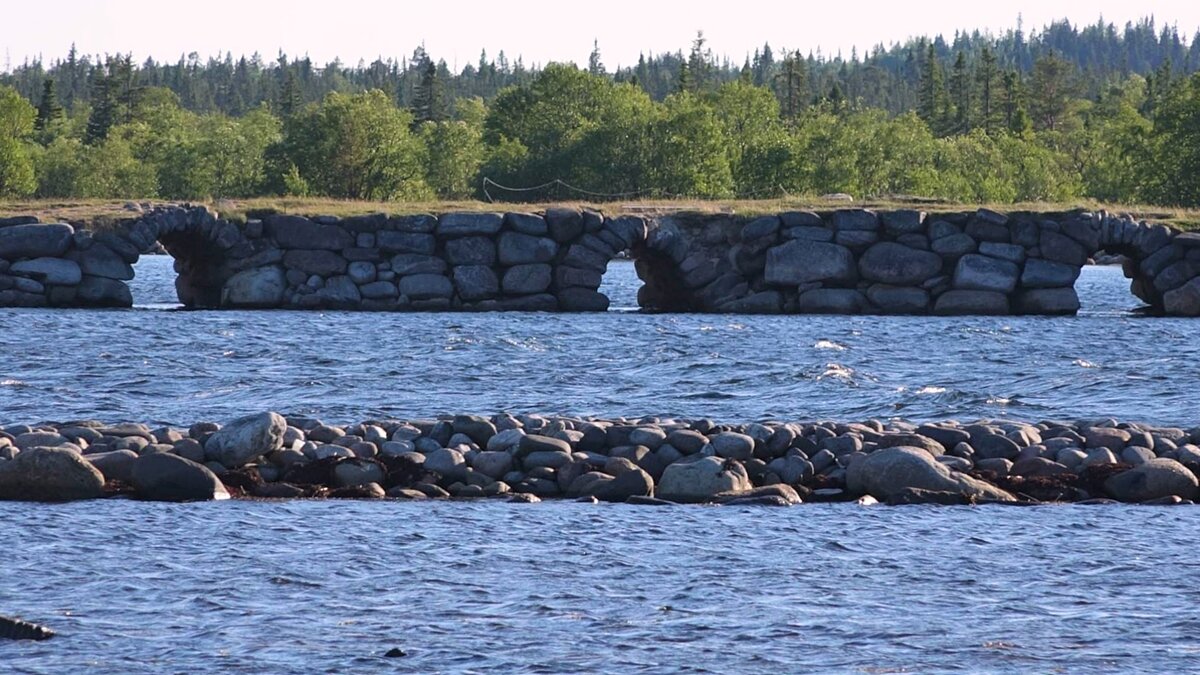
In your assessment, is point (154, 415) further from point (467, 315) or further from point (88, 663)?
point (467, 315)

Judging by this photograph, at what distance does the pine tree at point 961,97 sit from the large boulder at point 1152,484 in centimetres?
12259

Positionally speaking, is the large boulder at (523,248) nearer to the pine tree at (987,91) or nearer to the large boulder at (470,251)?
the large boulder at (470,251)

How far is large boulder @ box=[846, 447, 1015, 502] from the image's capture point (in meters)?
16.0

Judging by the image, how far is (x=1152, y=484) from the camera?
52.9ft

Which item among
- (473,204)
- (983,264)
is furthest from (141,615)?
(473,204)

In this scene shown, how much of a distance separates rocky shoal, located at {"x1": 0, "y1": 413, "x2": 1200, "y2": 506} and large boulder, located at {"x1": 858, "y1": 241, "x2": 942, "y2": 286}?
2215 cm

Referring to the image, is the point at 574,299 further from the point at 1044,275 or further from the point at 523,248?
the point at 1044,275

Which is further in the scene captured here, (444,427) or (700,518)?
(444,427)

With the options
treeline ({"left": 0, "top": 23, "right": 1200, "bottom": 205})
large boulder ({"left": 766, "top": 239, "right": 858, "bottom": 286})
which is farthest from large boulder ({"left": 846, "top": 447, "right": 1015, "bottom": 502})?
treeline ({"left": 0, "top": 23, "right": 1200, "bottom": 205})

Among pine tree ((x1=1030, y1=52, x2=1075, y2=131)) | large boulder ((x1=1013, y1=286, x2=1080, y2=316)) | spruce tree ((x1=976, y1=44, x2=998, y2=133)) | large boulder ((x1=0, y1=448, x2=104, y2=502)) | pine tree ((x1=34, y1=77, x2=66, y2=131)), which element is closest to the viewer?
large boulder ((x1=0, y1=448, x2=104, y2=502))

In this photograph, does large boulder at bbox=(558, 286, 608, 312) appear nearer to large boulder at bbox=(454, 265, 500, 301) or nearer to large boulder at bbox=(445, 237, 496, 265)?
large boulder at bbox=(454, 265, 500, 301)

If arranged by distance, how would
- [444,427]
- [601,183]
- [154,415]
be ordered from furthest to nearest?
[601,183] < [154,415] < [444,427]

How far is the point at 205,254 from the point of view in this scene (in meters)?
Result: 42.2

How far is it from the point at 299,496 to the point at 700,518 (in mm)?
3791
